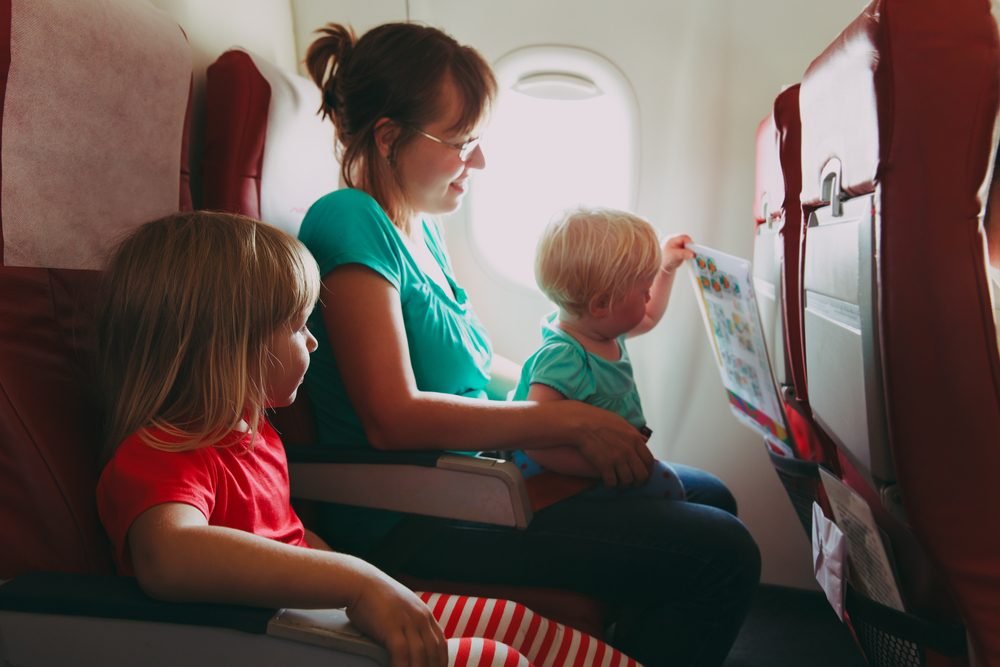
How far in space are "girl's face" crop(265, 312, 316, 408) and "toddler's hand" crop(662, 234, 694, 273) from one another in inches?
37.5

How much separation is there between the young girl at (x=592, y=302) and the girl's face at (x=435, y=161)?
25cm

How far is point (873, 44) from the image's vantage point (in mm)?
840

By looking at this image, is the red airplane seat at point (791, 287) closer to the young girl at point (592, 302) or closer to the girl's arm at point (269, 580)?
the young girl at point (592, 302)

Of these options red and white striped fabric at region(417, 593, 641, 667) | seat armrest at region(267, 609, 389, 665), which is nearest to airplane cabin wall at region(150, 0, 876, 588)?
red and white striped fabric at region(417, 593, 641, 667)

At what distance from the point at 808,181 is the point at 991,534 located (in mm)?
537

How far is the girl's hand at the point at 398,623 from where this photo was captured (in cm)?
88

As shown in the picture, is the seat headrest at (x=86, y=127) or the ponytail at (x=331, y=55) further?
the ponytail at (x=331, y=55)

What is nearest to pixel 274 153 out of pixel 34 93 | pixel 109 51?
pixel 109 51

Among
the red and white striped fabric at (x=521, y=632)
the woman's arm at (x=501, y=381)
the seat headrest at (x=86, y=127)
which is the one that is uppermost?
the seat headrest at (x=86, y=127)

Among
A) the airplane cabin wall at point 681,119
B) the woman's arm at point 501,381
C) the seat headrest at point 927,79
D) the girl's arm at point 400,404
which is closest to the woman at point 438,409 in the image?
the girl's arm at point 400,404

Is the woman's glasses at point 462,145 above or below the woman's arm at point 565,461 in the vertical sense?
above

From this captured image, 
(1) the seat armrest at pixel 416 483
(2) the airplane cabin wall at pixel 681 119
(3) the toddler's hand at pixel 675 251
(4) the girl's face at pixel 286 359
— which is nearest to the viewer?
(4) the girl's face at pixel 286 359

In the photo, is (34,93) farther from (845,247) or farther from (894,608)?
(894,608)

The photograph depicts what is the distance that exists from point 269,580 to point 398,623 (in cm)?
15
